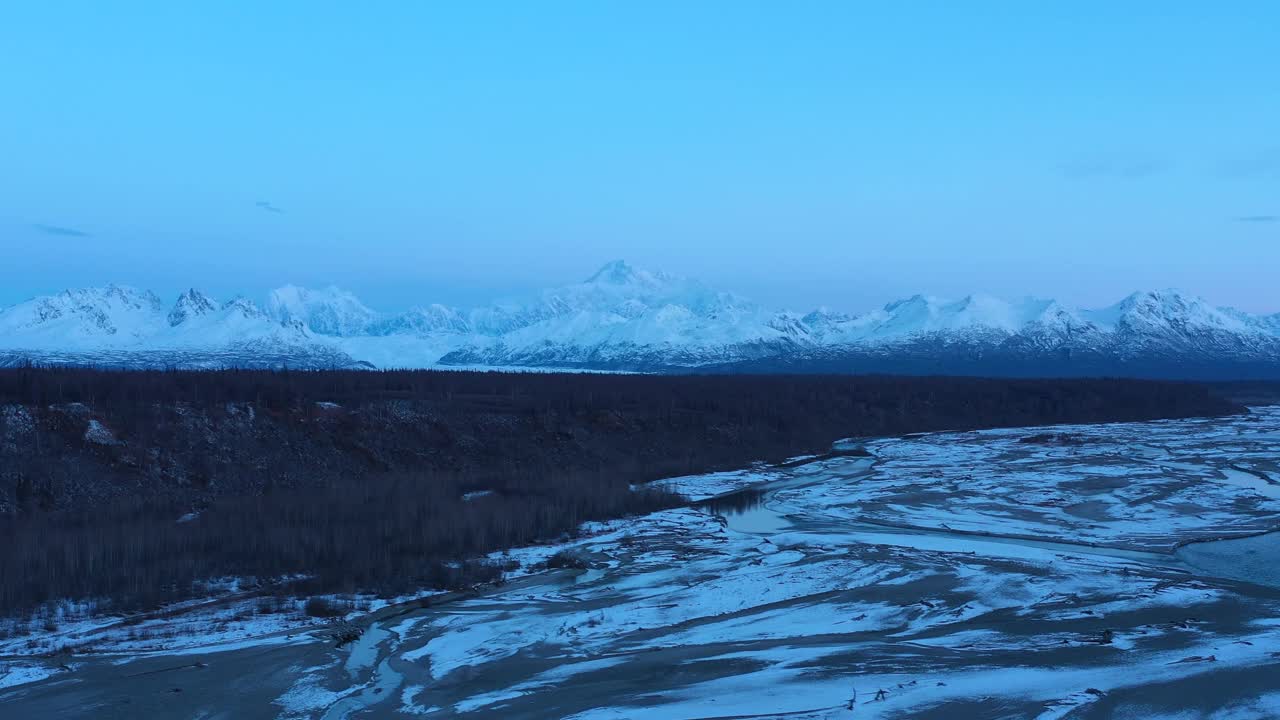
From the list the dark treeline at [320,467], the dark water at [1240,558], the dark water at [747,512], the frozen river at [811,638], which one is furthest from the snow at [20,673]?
the dark water at [1240,558]

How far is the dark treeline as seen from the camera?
61.5ft

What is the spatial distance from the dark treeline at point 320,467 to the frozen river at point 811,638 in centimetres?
313

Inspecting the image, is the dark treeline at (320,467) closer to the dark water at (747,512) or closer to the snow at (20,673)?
the dark water at (747,512)

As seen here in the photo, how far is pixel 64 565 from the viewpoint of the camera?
57.2ft

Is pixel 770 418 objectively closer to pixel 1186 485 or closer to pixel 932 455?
pixel 932 455

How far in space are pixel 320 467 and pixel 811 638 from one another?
24.0 metres

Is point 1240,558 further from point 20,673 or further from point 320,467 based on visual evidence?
point 320,467

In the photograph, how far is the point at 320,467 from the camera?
111ft

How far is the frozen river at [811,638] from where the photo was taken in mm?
11164

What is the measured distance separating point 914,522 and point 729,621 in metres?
11.6

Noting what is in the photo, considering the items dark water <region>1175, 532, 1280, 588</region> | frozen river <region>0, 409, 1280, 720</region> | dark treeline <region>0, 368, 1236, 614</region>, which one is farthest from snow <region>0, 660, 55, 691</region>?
dark water <region>1175, 532, 1280, 588</region>

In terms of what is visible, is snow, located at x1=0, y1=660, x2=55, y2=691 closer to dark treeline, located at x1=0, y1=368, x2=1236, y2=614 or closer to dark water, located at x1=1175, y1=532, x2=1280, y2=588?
dark treeline, located at x1=0, y1=368, x2=1236, y2=614

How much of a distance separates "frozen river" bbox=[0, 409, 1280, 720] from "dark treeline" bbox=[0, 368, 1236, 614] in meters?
3.13

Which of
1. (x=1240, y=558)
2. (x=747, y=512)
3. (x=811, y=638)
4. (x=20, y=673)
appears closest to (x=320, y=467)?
(x=747, y=512)
